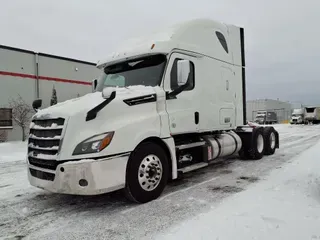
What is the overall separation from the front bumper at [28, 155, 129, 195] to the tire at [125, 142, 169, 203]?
0.63ft

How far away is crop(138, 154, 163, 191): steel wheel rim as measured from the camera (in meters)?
4.65

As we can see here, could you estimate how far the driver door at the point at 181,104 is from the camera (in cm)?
531

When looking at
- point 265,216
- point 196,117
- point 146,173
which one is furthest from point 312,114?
point 146,173

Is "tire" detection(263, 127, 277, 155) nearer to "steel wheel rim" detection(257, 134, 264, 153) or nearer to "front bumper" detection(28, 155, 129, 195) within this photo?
"steel wheel rim" detection(257, 134, 264, 153)

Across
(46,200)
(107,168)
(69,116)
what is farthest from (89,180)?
(46,200)

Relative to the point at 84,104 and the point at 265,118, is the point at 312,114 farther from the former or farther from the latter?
the point at 84,104

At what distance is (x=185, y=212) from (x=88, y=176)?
1548 mm

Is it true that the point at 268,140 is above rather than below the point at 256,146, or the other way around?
above

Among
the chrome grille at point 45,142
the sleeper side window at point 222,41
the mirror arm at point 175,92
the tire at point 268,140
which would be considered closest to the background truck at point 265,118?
the tire at point 268,140

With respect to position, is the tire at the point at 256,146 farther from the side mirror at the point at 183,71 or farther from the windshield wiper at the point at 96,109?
the windshield wiper at the point at 96,109

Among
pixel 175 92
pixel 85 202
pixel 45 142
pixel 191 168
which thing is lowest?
pixel 85 202

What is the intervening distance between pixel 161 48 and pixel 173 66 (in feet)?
1.35

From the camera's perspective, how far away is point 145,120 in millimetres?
4754

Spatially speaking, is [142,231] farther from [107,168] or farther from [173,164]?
[173,164]
